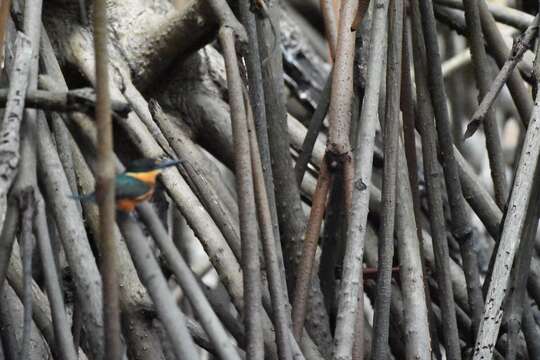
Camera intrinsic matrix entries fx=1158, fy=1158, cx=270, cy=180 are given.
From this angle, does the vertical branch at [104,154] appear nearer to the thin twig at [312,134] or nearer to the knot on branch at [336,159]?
the knot on branch at [336,159]

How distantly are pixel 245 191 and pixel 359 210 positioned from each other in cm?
23

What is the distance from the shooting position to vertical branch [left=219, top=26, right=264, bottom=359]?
1414 mm

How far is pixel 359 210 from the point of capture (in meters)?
1.62

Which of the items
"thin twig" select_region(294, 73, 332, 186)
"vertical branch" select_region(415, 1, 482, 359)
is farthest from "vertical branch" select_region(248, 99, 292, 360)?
"vertical branch" select_region(415, 1, 482, 359)

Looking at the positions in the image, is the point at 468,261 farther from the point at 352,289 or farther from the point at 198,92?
the point at 198,92

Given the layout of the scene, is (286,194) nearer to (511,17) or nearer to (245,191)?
(245,191)

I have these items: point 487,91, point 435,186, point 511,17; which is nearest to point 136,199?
point 435,186

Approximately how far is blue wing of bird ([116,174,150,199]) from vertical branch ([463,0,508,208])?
3.15 feet

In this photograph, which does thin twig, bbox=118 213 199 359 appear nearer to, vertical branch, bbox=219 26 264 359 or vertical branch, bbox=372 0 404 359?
vertical branch, bbox=219 26 264 359

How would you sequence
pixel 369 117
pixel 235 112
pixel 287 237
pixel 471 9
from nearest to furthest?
pixel 235 112
pixel 369 117
pixel 287 237
pixel 471 9

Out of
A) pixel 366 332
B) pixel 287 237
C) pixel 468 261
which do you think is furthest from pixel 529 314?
pixel 287 237

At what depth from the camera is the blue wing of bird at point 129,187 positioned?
4.04 ft

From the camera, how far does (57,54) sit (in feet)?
7.19

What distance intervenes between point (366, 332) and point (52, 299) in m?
0.80
